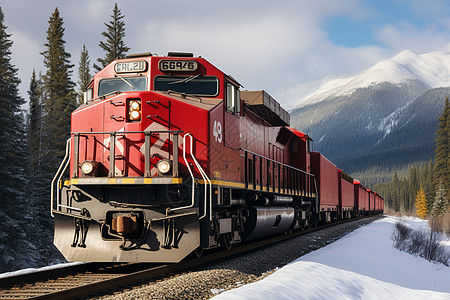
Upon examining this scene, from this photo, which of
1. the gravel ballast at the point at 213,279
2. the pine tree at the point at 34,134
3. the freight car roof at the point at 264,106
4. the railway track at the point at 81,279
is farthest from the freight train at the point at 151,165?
the pine tree at the point at 34,134

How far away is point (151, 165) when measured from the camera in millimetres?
8664

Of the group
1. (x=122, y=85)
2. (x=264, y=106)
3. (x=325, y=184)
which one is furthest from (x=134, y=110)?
(x=325, y=184)

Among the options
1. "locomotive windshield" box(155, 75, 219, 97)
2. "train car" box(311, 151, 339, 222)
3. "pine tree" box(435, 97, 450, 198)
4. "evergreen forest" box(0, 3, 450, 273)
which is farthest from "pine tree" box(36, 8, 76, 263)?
"pine tree" box(435, 97, 450, 198)

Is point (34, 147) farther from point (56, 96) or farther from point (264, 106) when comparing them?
point (264, 106)

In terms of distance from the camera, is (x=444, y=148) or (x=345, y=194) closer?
(x=345, y=194)

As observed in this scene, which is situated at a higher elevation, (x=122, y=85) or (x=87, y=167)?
(x=122, y=85)

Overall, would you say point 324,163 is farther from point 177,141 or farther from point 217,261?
point 177,141

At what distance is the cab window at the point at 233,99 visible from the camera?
1020 cm

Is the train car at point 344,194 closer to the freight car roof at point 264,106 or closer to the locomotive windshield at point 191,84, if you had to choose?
the freight car roof at point 264,106

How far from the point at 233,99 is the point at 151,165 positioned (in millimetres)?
2715

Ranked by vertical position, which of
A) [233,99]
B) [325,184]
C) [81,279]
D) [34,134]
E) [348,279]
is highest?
[34,134]

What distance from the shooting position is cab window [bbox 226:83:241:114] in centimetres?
1020

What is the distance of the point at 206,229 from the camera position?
8414 millimetres

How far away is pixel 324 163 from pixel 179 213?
51.9 ft
